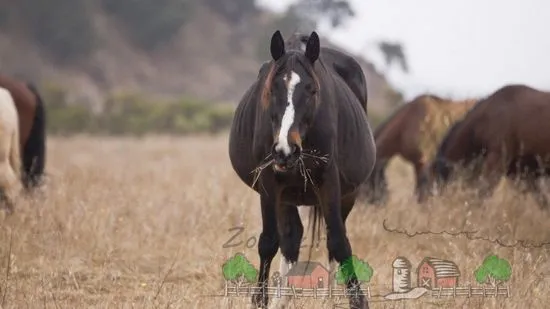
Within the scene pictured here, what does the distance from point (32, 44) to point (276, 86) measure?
1799 inches

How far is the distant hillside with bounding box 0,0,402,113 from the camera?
45.1 m

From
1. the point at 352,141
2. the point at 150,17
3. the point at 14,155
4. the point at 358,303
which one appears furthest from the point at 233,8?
the point at 358,303

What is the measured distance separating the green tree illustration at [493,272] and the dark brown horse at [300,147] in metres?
0.91

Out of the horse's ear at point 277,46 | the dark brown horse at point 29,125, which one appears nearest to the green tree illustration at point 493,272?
the horse's ear at point 277,46

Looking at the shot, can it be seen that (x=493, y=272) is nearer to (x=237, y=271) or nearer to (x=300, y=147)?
(x=237, y=271)

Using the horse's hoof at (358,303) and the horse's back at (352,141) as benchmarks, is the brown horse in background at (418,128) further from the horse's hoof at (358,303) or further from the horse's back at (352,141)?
the horse's hoof at (358,303)

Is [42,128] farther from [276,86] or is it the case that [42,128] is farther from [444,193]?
[276,86]

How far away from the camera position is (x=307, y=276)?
436 cm

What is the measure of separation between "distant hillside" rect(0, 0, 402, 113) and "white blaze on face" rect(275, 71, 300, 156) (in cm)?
3761

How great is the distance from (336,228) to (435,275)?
105 centimetres

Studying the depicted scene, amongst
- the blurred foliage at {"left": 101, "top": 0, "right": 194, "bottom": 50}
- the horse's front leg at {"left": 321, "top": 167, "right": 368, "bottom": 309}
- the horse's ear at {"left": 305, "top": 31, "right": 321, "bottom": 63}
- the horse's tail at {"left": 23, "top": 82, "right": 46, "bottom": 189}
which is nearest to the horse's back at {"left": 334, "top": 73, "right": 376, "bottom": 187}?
the horse's front leg at {"left": 321, "top": 167, "right": 368, "bottom": 309}

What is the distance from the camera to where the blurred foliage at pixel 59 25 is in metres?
44.1

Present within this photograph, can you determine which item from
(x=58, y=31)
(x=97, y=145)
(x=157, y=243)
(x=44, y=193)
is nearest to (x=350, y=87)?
(x=157, y=243)

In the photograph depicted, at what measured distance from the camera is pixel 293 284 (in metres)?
4.23
